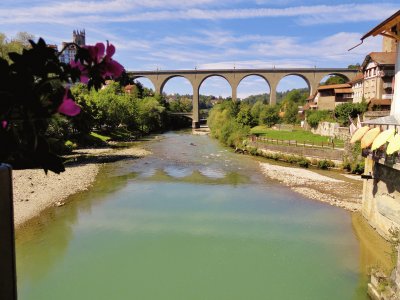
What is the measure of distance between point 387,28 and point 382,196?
6155mm

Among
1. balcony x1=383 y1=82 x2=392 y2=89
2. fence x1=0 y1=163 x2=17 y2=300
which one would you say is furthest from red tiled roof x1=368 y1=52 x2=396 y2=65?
fence x1=0 y1=163 x2=17 y2=300

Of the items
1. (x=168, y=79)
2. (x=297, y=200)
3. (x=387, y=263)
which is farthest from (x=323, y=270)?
(x=168, y=79)

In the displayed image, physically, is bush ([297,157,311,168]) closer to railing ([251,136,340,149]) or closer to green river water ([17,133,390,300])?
railing ([251,136,340,149])

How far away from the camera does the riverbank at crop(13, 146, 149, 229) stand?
1544 cm

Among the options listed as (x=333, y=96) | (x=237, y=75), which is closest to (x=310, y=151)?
(x=333, y=96)

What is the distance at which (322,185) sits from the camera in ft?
68.8

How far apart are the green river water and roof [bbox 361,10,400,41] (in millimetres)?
7579

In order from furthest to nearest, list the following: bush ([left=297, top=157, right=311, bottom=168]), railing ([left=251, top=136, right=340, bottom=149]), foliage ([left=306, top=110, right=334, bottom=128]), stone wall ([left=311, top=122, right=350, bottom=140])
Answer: foliage ([left=306, top=110, right=334, bottom=128])
stone wall ([left=311, top=122, right=350, bottom=140])
railing ([left=251, top=136, right=340, bottom=149])
bush ([left=297, top=157, right=311, bottom=168])

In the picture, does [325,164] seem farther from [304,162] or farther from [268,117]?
[268,117]

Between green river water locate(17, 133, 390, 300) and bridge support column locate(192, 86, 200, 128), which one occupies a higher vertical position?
bridge support column locate(192, 86, 200, 128)

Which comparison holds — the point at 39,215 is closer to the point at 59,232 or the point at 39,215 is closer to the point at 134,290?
the point at 59,232

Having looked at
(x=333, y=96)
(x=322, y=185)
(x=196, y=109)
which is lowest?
(x=322, y=185)

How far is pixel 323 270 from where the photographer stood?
10.5 meters

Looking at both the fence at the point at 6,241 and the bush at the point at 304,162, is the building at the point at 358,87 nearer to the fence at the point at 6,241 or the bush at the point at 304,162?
the bush at the point at 304,162
